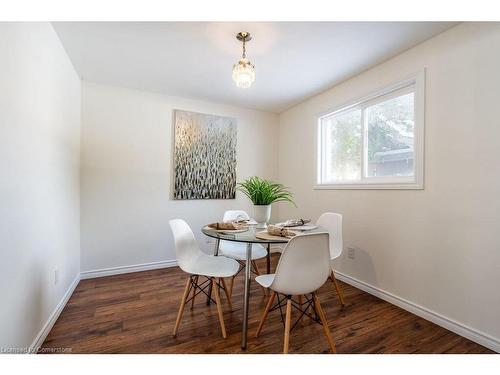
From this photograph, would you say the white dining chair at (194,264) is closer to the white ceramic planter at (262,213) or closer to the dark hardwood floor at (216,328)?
the dark hardwood floor at (216,328)

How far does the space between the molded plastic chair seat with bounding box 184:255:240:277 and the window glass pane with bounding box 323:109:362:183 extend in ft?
5.91

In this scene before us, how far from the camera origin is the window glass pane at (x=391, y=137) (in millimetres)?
2207

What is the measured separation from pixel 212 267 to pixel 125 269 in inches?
70.8

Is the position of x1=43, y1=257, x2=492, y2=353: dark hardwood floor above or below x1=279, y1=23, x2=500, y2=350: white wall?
below

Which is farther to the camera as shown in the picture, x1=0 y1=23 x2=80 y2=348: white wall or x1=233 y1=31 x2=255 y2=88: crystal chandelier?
x1=233 y1=31 x2=255 y2=88: crystal chandelier

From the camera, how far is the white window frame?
2.02 metres

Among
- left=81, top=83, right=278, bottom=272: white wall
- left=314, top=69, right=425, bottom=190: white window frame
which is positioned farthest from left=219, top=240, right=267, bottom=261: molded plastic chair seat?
left=314, top=69, right=425, bottom=190: white window frame

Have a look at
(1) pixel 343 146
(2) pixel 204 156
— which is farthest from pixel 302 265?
(2) pixel 204 156

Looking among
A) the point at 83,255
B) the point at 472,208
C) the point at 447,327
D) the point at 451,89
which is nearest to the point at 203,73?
the point at 451,89

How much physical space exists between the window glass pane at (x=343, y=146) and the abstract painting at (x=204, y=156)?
1.37 meters

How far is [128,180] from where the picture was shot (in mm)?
3004

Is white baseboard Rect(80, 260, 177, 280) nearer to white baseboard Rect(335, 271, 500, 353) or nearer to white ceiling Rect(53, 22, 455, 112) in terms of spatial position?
white ceiling Rect(53, 22, 455, 112)

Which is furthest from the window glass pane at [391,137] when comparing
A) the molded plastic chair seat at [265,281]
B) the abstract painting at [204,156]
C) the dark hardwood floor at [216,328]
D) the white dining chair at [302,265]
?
the abstract painting at [204,156]

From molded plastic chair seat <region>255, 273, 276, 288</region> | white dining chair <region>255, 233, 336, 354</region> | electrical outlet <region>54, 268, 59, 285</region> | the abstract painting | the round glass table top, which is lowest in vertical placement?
electrical outlet <region>54, 268, 59, 285</region>
